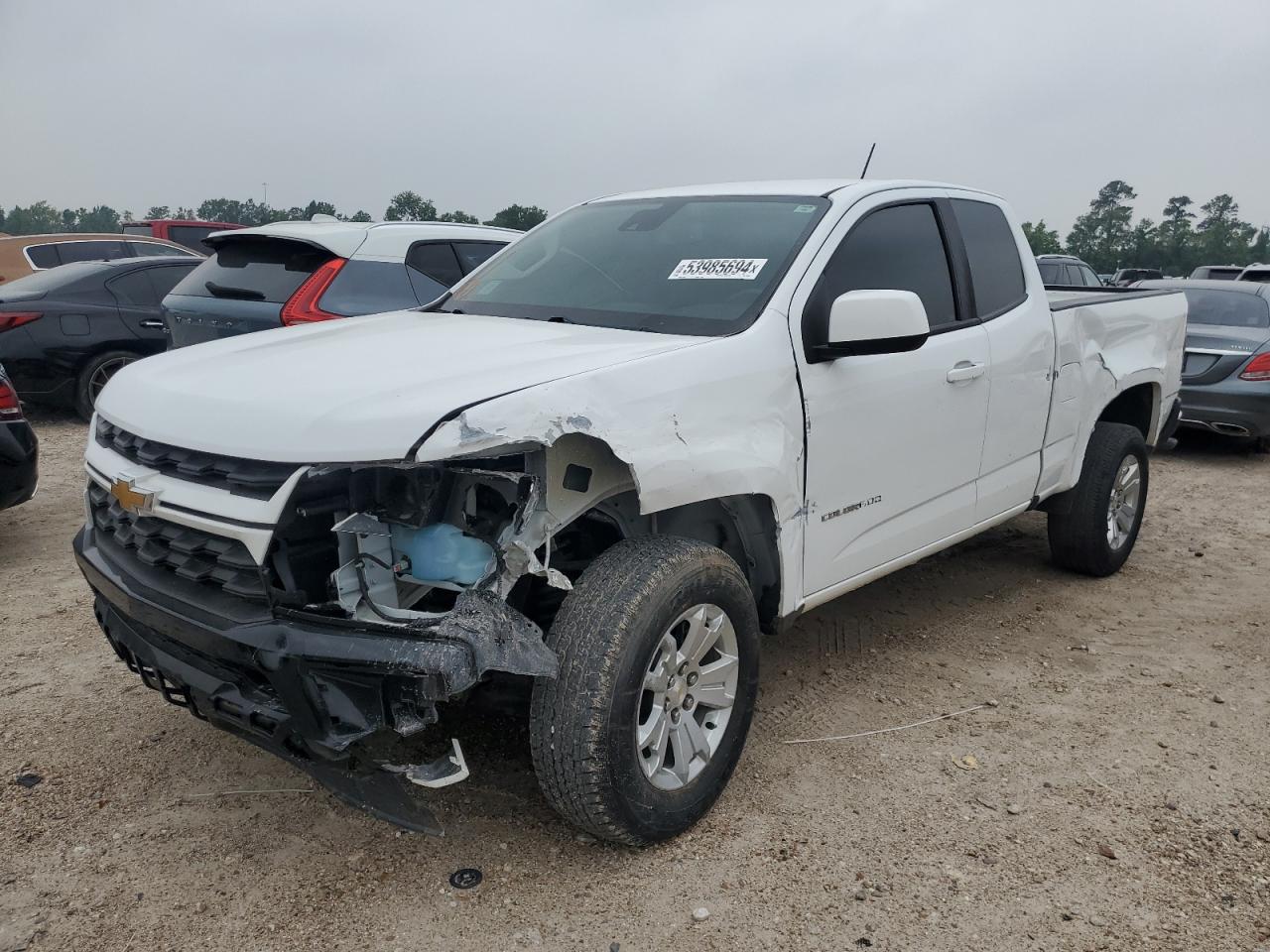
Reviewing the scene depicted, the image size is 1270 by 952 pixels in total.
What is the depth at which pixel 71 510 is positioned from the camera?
241 inches

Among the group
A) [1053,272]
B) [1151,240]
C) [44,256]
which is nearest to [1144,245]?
[1151,240]

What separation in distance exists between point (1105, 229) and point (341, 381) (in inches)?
3184

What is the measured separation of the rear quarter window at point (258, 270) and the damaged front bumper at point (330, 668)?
370 centimetres

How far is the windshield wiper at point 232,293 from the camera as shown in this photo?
5.99 metres

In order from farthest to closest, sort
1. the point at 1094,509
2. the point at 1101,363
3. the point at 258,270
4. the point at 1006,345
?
the point at 258,270, the point at 1094,509, the point at 1101,363, the point at 1006,345

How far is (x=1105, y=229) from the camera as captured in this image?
7325cm

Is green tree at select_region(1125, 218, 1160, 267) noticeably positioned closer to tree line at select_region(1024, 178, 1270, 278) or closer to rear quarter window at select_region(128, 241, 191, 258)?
tree line at select_region(1024, 178, 1270, 278)

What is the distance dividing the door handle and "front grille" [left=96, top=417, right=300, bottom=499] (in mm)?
2377

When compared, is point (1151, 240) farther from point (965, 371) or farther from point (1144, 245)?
point (965, 371)

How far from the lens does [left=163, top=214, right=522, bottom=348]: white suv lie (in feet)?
19.1

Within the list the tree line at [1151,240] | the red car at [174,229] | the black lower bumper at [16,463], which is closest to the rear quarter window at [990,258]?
the black lower bumper at [16,463]

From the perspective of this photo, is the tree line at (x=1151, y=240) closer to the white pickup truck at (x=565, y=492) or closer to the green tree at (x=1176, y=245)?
the green tree at (x=1176, y=245)

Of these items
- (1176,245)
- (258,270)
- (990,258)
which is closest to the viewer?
(990,258)

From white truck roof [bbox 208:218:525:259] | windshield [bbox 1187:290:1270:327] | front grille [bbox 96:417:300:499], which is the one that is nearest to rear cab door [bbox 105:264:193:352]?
white truck roof [bbox 208:218:525:259]
